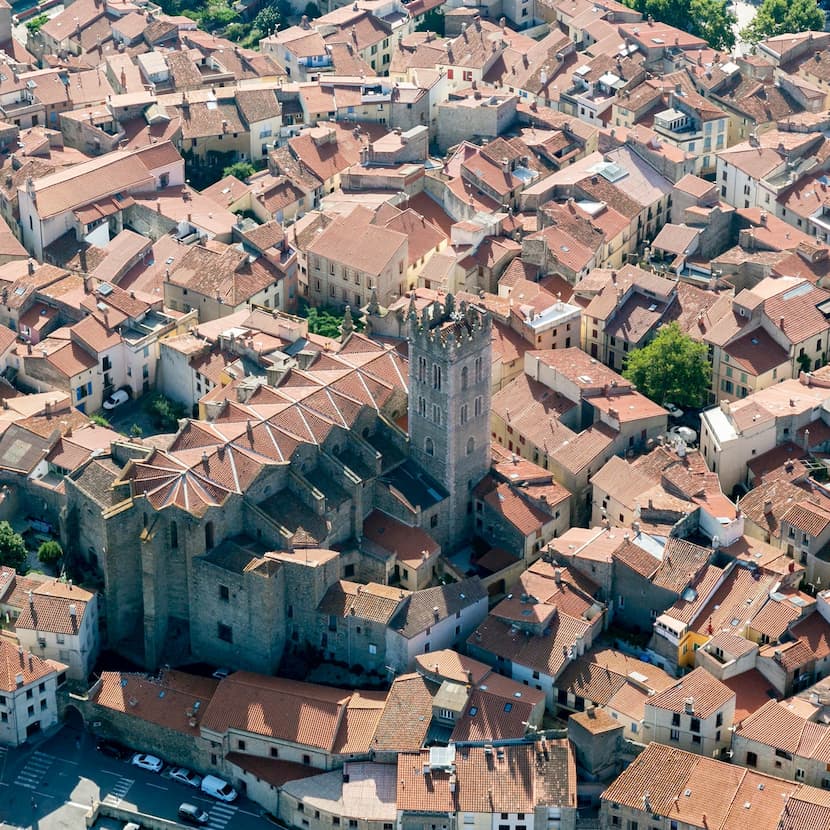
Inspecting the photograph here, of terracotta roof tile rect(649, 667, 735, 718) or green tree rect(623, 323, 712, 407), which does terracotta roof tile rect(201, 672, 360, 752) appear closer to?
terracotta roof tile rect(649, 667, 735, 718)

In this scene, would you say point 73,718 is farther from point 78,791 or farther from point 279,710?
Result: point 279,710

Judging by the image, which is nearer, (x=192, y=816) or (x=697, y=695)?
(x=697, y=695)

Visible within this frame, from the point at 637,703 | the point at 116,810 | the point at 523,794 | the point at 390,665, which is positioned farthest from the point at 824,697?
the point at 116,810

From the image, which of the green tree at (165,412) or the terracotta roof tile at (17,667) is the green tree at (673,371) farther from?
the terracotta roof tile at (17,667)

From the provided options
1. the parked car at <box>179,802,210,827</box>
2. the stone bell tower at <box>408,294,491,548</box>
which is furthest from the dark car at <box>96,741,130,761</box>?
the stone bell tower at <box>408,294,491,548</box>

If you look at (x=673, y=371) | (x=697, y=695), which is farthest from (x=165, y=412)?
(x=697, y=695)

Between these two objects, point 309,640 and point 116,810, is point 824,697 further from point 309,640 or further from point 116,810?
point 116,810
